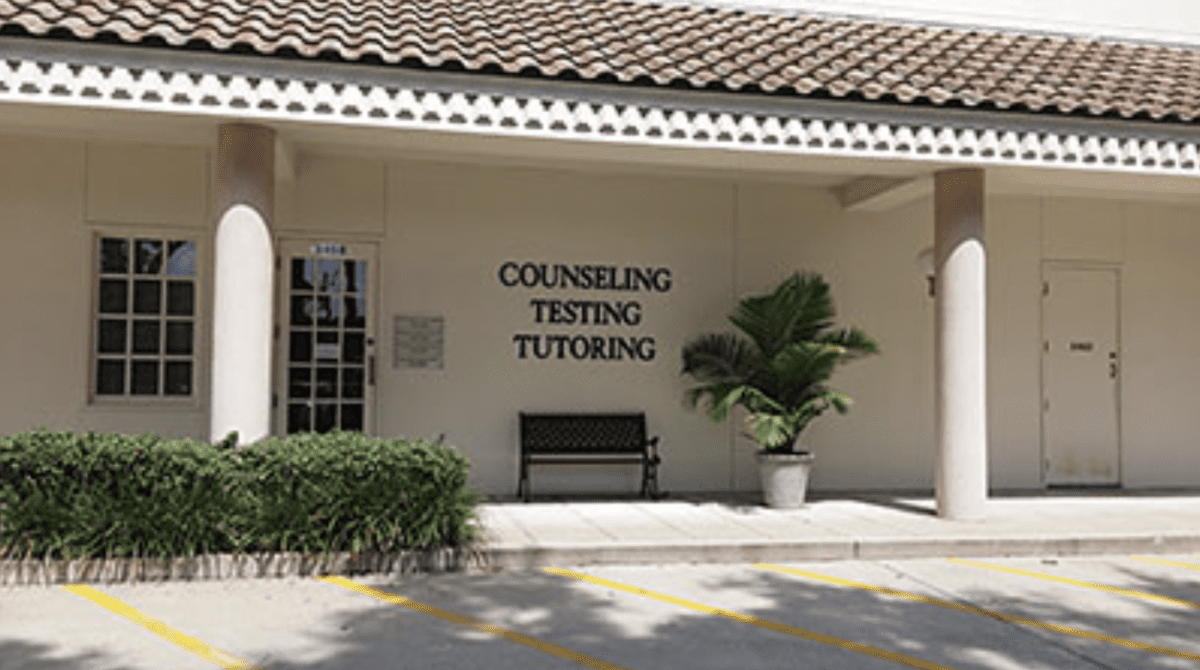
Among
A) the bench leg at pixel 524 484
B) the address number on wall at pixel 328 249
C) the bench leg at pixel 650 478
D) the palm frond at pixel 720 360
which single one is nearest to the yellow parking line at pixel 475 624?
the bench leg at pixel 524 484

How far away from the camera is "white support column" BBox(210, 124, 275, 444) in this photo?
7945 mm

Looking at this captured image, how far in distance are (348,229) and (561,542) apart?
4.53m

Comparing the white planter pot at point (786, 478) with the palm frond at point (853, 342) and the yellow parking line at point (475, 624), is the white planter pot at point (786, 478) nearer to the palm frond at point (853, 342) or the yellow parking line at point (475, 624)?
the palm frond at point (853, 342)

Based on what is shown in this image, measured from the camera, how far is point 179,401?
1019 cm

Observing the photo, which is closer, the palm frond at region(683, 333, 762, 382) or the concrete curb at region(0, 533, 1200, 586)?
the concrete curb at region(0, 533, 1200, 586)

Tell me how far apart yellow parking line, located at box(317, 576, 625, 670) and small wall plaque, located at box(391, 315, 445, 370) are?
375 centimetres

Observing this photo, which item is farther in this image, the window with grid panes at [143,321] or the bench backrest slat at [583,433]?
the bench backrest slat at [583,433]

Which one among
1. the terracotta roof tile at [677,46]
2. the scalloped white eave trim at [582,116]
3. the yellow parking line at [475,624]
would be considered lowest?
the yellow parking line at [475,624]

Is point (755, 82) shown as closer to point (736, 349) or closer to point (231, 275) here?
point (736, 349)

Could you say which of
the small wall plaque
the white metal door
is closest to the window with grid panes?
the small wall plaque

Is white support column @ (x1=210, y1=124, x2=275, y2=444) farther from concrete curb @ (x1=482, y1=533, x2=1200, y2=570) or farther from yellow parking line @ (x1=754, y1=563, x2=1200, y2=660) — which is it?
yellow parking line @ (x1=754, y1=563, x2=1200, y2=660)

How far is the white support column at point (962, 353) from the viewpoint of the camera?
9.27 m

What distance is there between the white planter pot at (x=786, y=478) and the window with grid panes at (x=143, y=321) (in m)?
5.93

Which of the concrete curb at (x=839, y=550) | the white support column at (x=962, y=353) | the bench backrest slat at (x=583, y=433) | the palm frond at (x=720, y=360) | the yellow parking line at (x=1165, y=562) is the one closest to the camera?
the concrete curb at (x=839, y=550)
